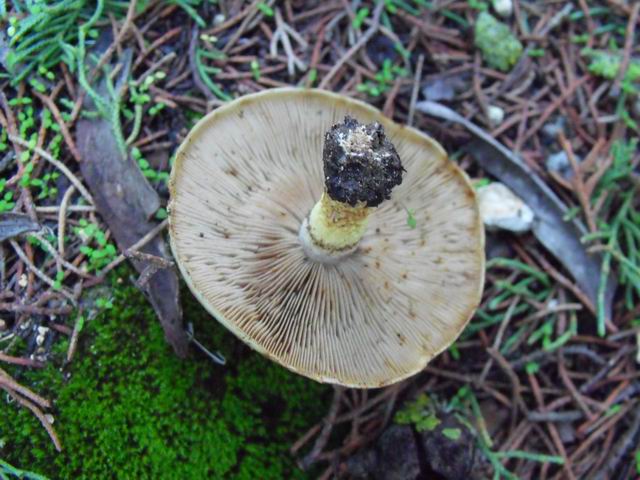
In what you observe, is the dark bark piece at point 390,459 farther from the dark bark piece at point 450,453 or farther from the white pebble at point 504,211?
the white pebble at point 504,211

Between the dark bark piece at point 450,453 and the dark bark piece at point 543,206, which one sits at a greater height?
the dark bark piece at point 543,206

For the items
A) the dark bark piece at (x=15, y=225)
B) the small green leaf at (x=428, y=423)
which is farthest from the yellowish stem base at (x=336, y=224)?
the dark bark piece at (x=15, y=225)

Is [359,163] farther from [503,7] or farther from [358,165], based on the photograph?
[503,7]

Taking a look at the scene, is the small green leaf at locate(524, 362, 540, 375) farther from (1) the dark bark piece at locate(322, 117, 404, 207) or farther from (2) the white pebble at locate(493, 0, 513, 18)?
(2) the white pebble at locate(493, 0, 513, 18)

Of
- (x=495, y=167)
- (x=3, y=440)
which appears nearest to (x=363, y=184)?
(x=495, y=167)

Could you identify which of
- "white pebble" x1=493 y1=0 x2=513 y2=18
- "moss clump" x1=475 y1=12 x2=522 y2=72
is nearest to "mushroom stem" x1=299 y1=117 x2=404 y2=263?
"moss clump" x1=475 y1=12 x2=522 y2=72

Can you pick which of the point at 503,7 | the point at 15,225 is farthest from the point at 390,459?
the point at 503,7
